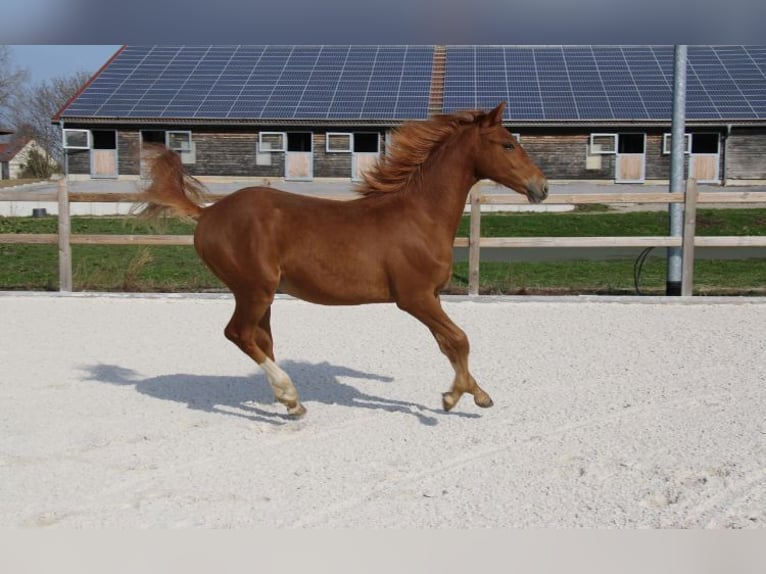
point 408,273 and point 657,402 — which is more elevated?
point 408,273

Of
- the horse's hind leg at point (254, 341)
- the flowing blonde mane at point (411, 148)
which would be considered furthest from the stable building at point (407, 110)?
the horse's hind leg at point (254, 341)

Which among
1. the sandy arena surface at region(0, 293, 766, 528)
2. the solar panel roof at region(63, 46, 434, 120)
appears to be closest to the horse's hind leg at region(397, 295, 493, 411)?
the sandy arena surface at region(0, 293, 766, 528)

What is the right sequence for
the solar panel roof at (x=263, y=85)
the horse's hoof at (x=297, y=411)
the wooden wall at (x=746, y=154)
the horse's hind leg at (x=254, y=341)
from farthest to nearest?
the wooden wall at (x=746, y=154) → the solar panel roof at (x=263, y=85) → the horse's hoof at (x=297, y=411) → the horse's hind leg at (x=254, y=341)

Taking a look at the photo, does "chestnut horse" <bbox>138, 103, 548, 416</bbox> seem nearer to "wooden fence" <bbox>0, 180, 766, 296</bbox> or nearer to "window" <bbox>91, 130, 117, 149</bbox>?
"wooden fence" <bbox>0, 180, 766, 296</bbox>

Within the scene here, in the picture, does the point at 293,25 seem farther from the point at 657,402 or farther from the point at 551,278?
the point at 551,278

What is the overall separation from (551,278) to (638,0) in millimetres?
9723

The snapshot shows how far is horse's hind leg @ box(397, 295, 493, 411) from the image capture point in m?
4.95

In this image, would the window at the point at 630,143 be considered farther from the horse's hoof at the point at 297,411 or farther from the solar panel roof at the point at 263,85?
the horse's hoof at the point at 297,411

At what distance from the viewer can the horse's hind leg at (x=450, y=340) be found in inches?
195

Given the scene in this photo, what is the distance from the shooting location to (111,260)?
14.0 metres

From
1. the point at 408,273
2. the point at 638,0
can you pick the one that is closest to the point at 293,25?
the point at 638,0

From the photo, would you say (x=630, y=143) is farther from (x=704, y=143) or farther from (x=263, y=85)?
(x=263, y=85)

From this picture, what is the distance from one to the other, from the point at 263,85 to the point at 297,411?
26572mm

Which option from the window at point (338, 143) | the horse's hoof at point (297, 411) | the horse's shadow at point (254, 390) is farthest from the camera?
the window at point (338, 143)
